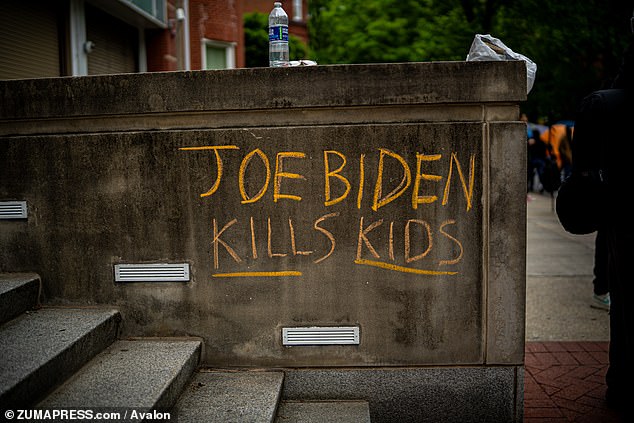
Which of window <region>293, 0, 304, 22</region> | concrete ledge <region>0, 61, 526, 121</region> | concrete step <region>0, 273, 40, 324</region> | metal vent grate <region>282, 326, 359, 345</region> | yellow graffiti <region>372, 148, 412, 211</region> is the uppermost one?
window <region>293, 0, 304, 22</region>

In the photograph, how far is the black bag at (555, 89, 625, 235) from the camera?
383 centimetres

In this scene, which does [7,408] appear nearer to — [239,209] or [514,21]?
[239,209]

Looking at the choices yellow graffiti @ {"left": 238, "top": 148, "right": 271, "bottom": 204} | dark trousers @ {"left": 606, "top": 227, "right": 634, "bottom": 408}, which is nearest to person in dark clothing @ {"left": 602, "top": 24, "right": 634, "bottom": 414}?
dark trousers @ {"left": 606, "top": 227, "right": 634, "bottom": 408}

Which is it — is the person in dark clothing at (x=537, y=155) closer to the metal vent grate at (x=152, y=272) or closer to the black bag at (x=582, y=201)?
the black bag at (x=582, y=201)

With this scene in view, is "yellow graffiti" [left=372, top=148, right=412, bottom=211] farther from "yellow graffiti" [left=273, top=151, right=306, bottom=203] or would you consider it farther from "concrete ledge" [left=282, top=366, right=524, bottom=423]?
"concrete ledge" [left=282, top=366, right=524, bottom=423]

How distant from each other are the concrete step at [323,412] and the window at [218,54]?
41.7 feet

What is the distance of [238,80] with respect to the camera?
375cm

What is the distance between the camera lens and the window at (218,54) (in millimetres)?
15664

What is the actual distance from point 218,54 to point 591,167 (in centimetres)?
1378

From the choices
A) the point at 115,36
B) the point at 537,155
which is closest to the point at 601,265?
the point at 115,36

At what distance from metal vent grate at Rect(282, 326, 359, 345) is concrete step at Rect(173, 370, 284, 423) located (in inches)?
10.4

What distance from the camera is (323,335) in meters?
3.88

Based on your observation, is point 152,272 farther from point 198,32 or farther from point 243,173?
point 198,32

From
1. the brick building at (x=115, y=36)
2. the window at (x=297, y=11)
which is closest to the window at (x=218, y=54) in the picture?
the brick building at (x=115, y=36)
